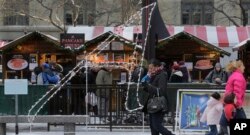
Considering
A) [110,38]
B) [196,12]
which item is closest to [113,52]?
[110,38]

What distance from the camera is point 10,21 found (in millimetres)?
48031

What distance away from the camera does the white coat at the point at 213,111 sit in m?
12.2

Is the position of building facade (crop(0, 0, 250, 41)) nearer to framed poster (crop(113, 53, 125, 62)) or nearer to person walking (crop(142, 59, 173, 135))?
framed poster (crop(113, 53, 125, 62))

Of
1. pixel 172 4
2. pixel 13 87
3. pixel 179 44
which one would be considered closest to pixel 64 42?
pixel 179 44

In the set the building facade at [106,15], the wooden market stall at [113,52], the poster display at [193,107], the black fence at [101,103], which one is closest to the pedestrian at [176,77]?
the black fence at [101,103]

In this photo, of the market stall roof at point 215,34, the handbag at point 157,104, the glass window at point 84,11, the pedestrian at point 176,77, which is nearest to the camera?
the handbag at point 157,104

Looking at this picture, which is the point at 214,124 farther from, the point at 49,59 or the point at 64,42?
the point at 49,59

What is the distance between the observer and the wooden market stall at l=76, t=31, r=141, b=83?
2444cm

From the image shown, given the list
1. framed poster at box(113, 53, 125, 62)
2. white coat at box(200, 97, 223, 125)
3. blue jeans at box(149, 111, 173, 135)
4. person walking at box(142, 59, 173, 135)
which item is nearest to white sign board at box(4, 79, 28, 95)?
person walking at box(142, 59, 173, 135)

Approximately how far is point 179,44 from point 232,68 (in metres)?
14.6

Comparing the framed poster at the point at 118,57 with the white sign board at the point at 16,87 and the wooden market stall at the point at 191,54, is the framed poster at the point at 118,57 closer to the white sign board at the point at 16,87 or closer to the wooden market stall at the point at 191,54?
the wooden market stall at the point at 191,54

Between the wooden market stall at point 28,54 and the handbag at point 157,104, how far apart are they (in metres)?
14.0

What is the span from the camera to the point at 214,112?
1223 cm

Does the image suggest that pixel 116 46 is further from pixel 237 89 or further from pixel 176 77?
pixel 237 89
